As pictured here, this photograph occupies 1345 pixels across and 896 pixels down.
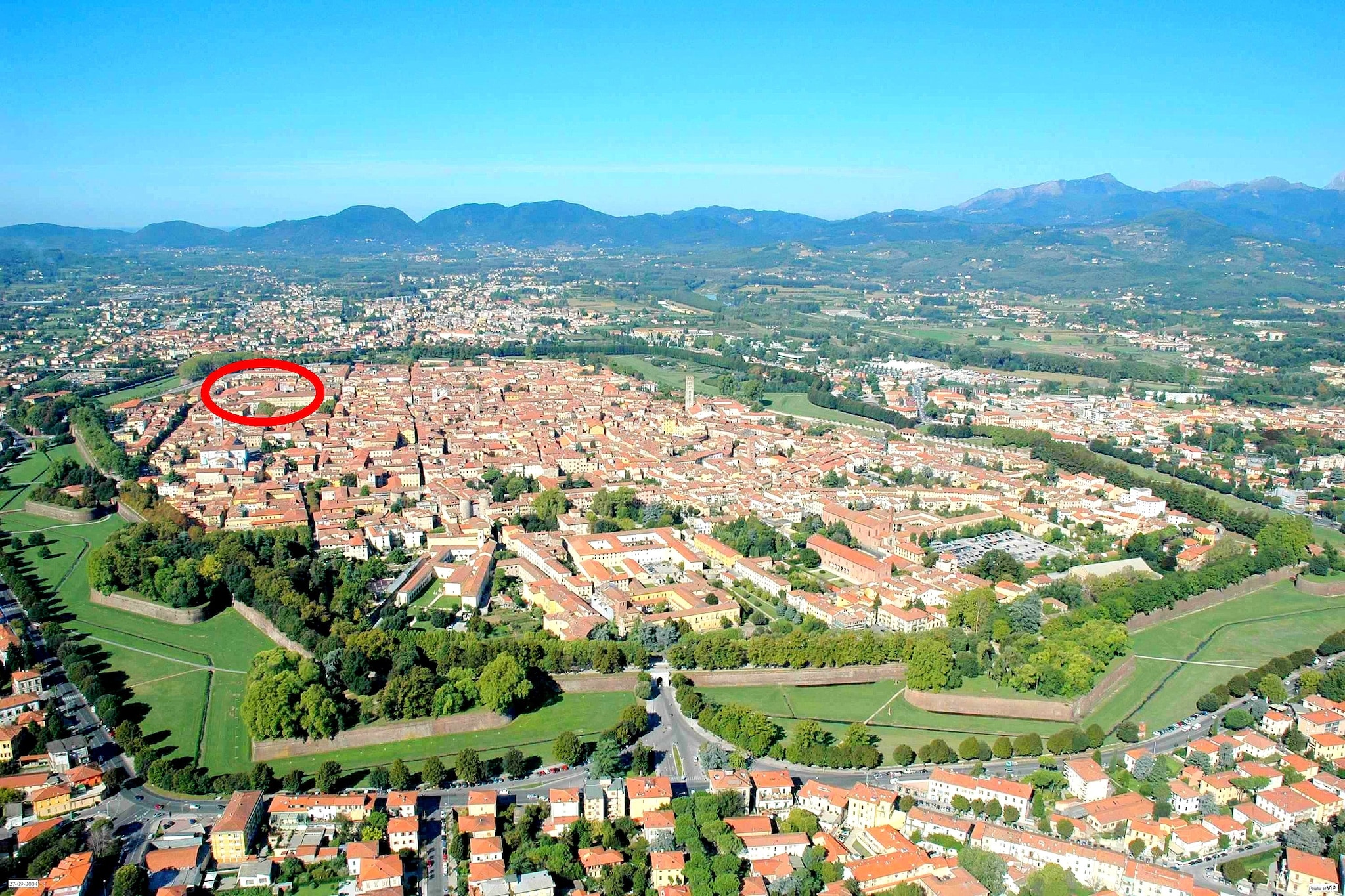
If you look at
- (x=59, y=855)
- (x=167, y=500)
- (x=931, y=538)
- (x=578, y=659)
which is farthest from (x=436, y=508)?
(x=59, y=855)

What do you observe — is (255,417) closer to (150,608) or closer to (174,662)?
(150,608)

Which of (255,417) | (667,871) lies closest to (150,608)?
(667,871)

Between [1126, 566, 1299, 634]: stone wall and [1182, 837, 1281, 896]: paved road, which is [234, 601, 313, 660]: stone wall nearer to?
[1182, 837, 1281, 896]: paved road

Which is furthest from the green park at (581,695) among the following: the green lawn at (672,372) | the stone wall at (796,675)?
the green lawn at (672,372)

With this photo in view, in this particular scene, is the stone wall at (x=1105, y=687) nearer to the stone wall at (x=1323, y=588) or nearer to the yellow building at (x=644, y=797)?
the stone wall at (x=1323, y=588)

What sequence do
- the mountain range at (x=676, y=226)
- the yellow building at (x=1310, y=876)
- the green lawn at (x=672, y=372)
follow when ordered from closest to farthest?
the yellow building at (x=1310, y=876), the green lawn at (x=672, y=372), the mountain range at (x=676, y=226)

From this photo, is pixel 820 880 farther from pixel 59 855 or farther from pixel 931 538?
pixel 931 538

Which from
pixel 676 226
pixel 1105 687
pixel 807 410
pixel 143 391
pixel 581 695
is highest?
pixel 676 226
